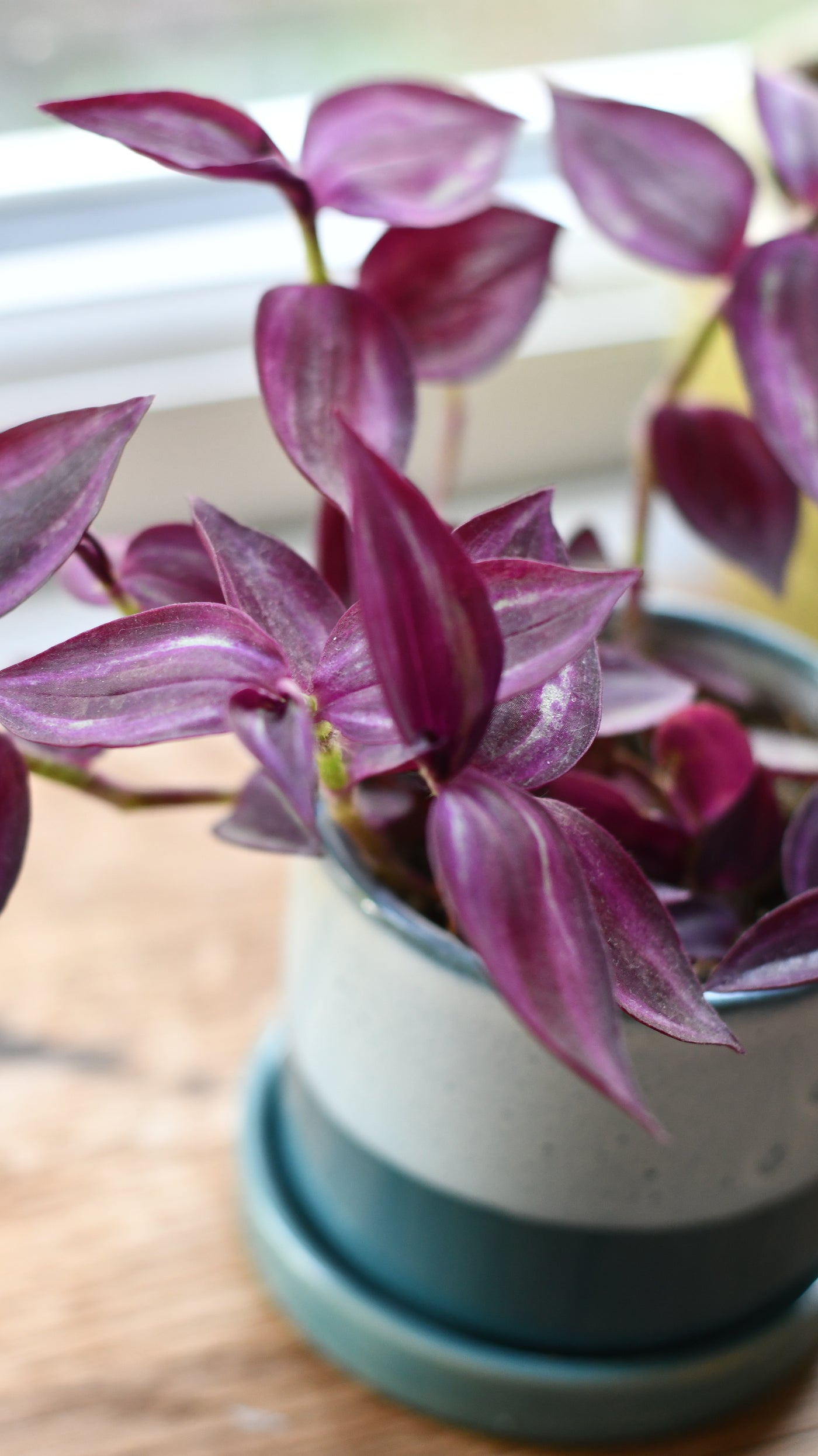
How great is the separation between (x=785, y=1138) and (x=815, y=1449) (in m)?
0.14

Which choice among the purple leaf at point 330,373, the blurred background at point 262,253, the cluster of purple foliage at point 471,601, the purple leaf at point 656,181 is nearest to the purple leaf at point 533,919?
the cluster of purple foliage at point 471,601

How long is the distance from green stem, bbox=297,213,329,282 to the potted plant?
0.01 metres

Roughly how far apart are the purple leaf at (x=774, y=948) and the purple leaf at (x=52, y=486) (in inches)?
6.3

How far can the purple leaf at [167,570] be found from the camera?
32cm

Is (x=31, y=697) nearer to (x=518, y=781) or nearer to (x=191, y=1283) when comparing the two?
(x=518, y=781)

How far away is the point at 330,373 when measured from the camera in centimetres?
32

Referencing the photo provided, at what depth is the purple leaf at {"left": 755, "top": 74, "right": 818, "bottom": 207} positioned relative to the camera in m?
0.39

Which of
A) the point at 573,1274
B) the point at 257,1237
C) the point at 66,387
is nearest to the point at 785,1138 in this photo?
the point at 573,1274

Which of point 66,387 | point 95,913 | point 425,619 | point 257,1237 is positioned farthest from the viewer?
point 66,387

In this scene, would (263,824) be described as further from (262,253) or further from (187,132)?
(262,253)

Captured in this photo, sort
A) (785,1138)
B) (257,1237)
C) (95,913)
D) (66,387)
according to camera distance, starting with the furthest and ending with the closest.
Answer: (66,387), (95,913), (257,1237), (785,1138)

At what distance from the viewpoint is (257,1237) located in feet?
1.52

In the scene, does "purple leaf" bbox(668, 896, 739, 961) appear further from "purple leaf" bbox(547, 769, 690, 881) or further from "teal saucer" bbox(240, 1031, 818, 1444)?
"teal saucer" bbox(240, 1031, 818, 1444)

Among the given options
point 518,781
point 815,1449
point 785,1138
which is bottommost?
point 815,1449
